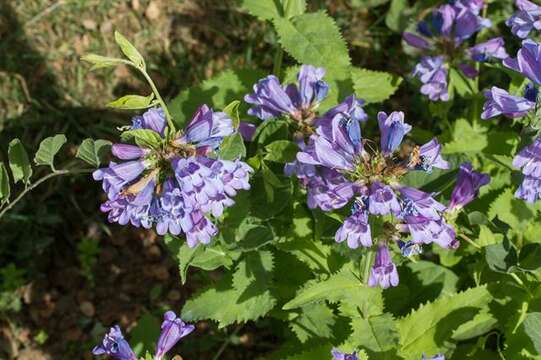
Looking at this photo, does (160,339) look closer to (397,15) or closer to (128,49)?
(128,49)

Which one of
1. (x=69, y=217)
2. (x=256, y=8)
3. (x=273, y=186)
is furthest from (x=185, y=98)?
(x=69, y=217)

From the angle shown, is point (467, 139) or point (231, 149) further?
point (467, 139)

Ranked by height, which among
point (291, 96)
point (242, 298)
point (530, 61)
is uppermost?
point (530, 61)

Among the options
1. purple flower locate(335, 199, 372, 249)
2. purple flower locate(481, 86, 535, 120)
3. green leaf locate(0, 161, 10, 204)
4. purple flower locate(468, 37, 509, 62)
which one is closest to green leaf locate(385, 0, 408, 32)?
purple flower locate(468, 37, 509, 62)

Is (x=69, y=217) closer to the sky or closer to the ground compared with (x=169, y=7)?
closer to the ground

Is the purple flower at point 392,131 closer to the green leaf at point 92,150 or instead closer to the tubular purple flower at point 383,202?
the tubular purple flower at point 383,202

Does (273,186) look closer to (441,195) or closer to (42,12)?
(441,195)

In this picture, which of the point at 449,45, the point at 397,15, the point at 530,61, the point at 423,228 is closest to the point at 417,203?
the point at 423,228
